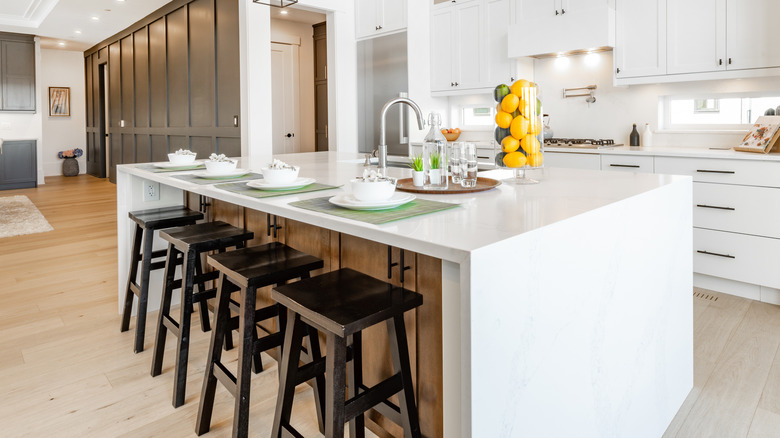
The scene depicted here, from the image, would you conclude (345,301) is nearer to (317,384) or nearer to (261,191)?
(317,384)

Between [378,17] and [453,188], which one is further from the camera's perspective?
[378,17]

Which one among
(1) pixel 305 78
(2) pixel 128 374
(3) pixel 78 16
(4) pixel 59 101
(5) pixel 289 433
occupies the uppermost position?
(3) pixel 78 16

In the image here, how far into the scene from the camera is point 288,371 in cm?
149

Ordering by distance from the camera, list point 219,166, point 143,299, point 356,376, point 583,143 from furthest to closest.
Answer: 1. point 583,143
2. point 143,299
3. point 219,166
4. point 356,376

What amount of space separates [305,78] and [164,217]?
18.4ft

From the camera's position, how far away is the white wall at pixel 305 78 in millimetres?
7637

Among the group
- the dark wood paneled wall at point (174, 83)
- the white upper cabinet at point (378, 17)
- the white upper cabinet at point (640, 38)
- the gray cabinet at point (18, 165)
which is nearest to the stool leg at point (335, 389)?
the white upper cabinet at point (640, 38)

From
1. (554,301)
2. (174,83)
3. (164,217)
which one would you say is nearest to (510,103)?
(554,301)

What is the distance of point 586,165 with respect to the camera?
156 inches

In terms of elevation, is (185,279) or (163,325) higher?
(185,279)

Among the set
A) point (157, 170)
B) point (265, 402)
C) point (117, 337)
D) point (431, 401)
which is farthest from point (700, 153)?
point (117, 337)

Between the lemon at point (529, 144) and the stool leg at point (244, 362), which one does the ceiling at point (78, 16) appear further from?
the stool leg at point (244, 362)

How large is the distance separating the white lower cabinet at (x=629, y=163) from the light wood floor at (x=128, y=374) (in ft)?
3.19

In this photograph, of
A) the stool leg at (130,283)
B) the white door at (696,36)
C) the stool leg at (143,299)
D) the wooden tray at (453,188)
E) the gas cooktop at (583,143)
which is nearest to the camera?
the wooden tray at (453,188)
